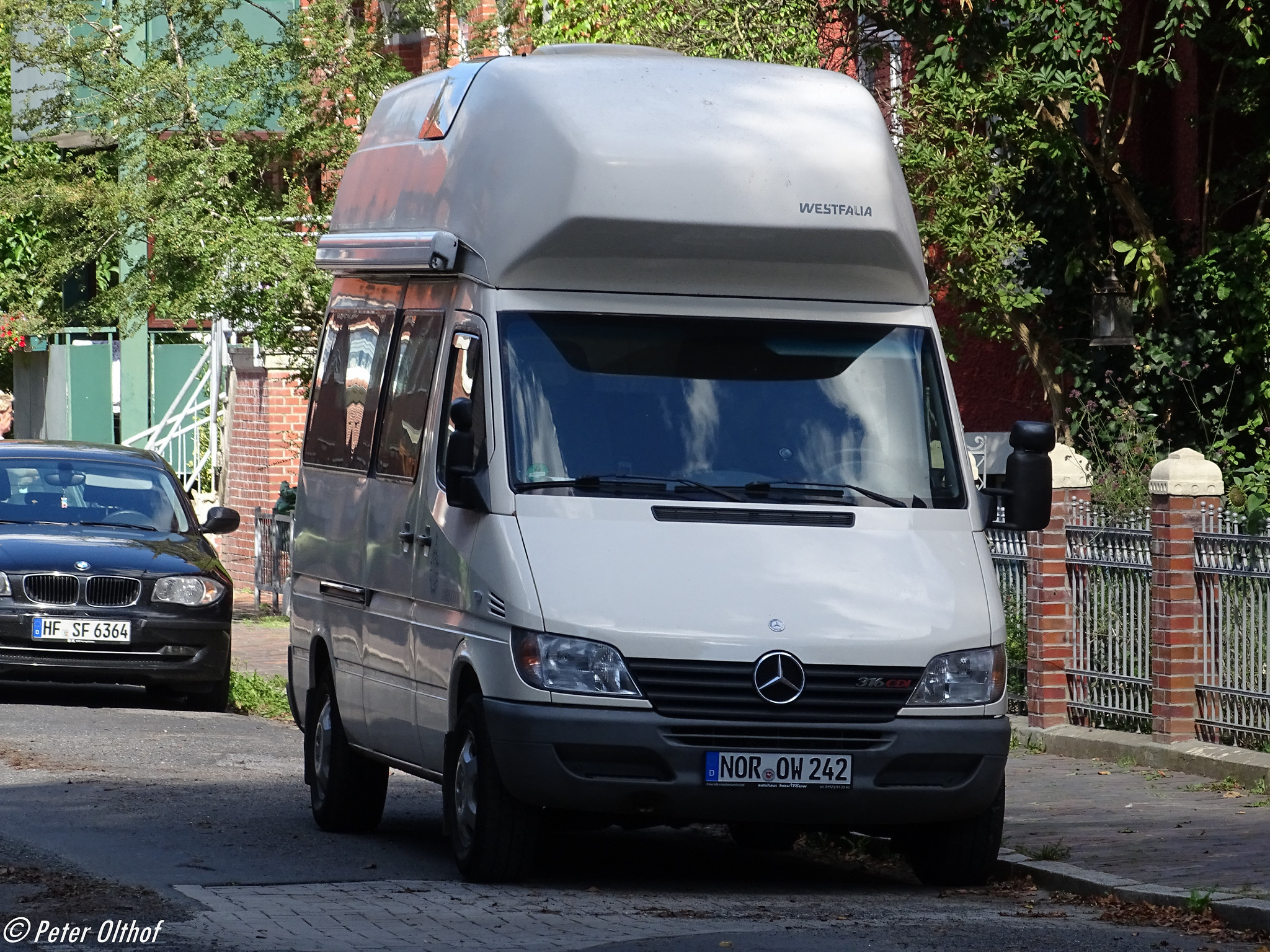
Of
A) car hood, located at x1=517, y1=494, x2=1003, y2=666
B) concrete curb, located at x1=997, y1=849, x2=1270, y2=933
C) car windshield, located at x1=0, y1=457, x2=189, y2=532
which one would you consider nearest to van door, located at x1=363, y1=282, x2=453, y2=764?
car hood, located at x1=517, y1=494, x2=1003, y2=666

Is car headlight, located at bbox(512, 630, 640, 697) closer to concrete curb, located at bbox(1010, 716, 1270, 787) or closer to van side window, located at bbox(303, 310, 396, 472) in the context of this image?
van side window, located at bbox(303, 310, 396, 472)

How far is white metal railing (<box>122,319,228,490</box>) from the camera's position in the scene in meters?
29.7

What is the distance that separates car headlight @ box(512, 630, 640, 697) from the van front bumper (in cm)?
8

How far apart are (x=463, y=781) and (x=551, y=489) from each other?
1177mm

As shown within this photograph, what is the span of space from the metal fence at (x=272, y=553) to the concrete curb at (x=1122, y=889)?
15382 mm

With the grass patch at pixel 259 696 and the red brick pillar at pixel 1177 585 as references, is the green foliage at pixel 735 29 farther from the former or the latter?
the red brick pillar at pixel 1177 585

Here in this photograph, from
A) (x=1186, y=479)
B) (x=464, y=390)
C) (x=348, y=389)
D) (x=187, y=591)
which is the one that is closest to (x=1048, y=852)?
(x=464, y=390)

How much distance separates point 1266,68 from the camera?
56.3 ft

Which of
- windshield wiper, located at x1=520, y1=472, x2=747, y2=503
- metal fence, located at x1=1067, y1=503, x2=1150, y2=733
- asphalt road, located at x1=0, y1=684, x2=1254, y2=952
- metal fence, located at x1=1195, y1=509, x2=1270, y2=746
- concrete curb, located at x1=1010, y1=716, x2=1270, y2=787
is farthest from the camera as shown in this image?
metal fence, located at x1=1067, y1=503, x2=1150, y2=733

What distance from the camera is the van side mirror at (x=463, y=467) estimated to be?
8789mm

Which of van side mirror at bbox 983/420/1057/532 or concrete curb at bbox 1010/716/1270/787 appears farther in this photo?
concrete curb at bbox 1010/716/1270/787

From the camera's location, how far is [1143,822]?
35.2 feet

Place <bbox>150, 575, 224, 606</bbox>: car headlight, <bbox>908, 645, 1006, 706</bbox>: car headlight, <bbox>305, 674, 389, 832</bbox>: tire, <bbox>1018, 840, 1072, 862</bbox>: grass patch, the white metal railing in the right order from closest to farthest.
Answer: <bbox>908, 645, 1006, 706</bbox>: car headlight < <bbox>1018, 840, 1072, 862</bbox>: grass patch < <bbox>305, 674, 389, 832</bbox>: tire < <bbox>150, 575, 224, 606</bbox>: car headlight < the white metal railing

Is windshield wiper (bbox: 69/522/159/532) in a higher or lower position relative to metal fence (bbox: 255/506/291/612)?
higher
